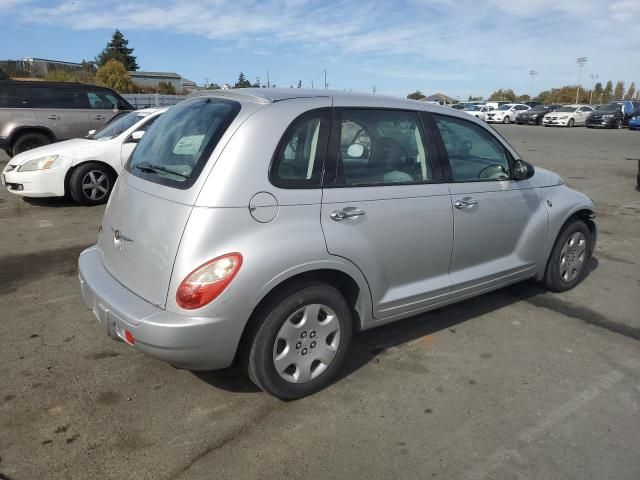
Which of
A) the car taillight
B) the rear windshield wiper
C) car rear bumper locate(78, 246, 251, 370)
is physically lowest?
car rear bumper locate(78, 246, 251, 370)

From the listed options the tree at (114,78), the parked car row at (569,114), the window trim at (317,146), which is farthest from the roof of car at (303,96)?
the tree at (114,78)

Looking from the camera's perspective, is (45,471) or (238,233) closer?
(45,471)

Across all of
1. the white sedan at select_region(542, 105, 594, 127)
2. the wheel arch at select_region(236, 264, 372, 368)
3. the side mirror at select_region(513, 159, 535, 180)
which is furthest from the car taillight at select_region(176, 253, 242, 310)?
the white sedan at select_region(542, 105, 594, 127)

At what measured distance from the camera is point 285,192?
285 centimetres

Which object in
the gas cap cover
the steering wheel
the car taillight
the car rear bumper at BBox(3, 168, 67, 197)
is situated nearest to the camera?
the car taillight

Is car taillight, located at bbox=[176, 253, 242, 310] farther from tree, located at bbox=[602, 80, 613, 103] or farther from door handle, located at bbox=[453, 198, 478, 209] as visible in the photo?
tree, located at bbox=[602, 80, 613, 103]

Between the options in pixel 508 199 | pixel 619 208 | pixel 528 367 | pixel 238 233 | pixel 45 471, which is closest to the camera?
pixel 45 471

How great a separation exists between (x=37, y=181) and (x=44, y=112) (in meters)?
5.20

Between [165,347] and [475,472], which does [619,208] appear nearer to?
[475,472]

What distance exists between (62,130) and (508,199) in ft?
37.2

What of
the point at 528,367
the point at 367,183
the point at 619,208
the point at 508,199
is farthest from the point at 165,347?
the point at 619,208

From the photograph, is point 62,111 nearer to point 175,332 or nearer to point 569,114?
point 175,332

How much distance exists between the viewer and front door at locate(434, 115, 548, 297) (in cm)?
370

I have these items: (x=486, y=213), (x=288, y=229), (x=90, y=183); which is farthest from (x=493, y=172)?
(x=90, y=183)
